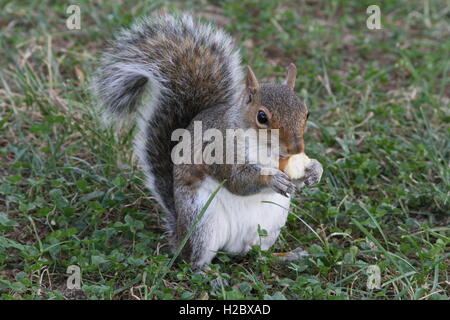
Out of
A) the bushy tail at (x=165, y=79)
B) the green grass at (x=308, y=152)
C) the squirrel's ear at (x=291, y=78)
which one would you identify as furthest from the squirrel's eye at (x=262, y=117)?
the green grass at (x=308, y=152)

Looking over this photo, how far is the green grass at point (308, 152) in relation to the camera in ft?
7.55

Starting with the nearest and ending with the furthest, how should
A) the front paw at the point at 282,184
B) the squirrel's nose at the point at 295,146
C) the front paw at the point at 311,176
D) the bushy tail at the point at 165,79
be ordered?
the squirrel's nose at the point at 295,146 < the front paw at the point at 282,184 < the front paw at the point at 311,176 < the bushy tail at the point at 165,79

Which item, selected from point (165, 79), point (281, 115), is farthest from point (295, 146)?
point (165, 79)

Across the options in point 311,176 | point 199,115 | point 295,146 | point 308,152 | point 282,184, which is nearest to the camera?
point 295,146

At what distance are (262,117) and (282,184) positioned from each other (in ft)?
0.72

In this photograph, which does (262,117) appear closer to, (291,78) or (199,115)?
(291,78)

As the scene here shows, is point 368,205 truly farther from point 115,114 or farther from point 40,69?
point 40,69

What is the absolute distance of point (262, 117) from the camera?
220cm

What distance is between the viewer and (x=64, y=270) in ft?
7.74

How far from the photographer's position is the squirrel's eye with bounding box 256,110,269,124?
2.19 metres

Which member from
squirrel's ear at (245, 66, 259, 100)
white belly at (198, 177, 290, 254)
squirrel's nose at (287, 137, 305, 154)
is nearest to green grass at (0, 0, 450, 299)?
white belly at (198, 177, 290, 254)

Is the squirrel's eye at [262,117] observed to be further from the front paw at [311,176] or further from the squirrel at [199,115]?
the front paw at [311,176]

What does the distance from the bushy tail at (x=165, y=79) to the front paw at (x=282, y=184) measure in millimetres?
402

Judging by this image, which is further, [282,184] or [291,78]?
[291,78]
